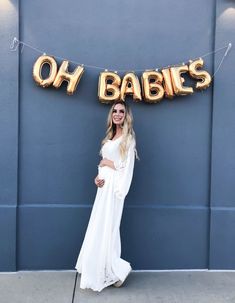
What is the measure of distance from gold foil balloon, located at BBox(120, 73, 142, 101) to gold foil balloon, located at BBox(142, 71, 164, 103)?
3.0 inches

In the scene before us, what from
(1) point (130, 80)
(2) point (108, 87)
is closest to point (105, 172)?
(2) point (108, 87)

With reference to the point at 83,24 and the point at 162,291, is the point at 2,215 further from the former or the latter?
the point at 83,24

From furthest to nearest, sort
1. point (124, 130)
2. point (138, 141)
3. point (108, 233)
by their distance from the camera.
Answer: point (138, 141) < point (124, 130) < point (108, 233)

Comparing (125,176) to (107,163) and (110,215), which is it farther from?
(110,215)

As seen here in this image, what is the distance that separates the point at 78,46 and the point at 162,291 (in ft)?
9.23

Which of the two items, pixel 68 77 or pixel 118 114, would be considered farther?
pixel 68 77

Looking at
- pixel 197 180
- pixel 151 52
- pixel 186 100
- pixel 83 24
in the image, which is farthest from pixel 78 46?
pixel 197 180

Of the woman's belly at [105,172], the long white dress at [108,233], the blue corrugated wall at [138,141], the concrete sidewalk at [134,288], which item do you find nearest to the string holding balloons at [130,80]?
the blue corrugated wall at [138,141]

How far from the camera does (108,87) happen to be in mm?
4715

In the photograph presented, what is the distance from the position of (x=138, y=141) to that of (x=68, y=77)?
1.07 m

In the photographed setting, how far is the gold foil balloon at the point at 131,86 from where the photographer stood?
470 cm

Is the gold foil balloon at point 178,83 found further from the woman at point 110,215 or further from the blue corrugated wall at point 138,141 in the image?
the woman at point 110,215

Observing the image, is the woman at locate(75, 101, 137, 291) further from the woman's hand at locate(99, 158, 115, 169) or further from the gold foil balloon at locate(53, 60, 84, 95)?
the gold foil balloon at locate(53, 60, 84, 95)

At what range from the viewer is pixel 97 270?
4.36m
